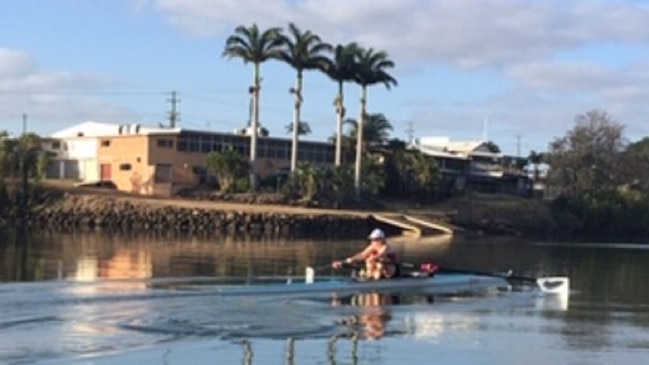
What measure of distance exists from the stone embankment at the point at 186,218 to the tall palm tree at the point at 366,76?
9.84 metres

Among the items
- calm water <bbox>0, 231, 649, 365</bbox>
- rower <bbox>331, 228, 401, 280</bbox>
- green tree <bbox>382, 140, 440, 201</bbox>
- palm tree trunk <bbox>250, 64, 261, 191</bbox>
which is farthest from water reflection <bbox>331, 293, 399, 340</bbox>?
green tree <bbox>382, 140, 440, 201</bbox>

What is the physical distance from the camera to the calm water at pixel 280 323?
2050 centimetres

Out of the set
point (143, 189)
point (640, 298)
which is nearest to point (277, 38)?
point (143, 189)

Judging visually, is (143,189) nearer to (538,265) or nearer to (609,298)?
(538,265)

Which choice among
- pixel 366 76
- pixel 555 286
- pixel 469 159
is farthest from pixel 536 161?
pixel 555 286

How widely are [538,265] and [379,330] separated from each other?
32878 millimetres

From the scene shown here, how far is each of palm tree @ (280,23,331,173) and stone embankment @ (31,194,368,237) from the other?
9.45m

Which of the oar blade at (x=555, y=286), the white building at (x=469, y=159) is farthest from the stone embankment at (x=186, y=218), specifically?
the oar blade at (x=555, y=286)

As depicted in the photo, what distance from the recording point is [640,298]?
3653cm

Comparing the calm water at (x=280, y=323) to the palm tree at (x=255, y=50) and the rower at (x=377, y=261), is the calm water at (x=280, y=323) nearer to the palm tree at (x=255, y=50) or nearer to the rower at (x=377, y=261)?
the rower at (x=377, y=261)

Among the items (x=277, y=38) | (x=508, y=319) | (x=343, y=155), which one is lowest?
(x=508, y=319)

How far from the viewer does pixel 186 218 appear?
92312mm

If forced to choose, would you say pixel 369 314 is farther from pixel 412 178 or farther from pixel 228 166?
pixel 412 178

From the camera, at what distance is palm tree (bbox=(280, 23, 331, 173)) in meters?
101
